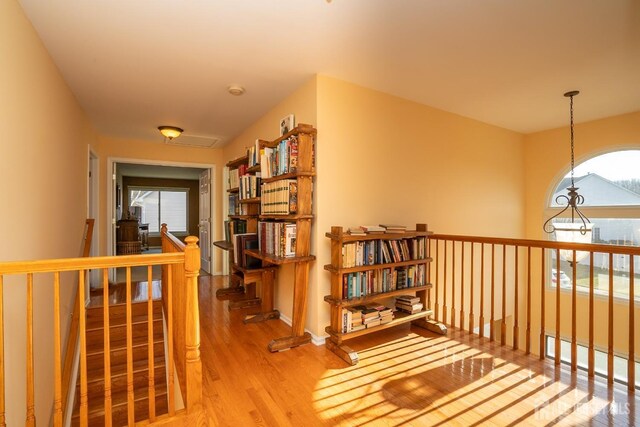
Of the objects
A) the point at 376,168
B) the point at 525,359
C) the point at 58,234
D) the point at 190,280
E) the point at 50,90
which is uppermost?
the point at 50,90

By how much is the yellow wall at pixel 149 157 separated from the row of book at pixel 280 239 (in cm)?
278

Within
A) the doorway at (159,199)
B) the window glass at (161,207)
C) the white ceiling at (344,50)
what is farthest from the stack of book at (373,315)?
the window glass at (161,207)

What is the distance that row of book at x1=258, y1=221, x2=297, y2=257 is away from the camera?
2.60 metres

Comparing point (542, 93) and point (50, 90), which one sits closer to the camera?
point (50, 90)

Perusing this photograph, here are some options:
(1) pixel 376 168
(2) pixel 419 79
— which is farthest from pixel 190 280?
(2) pixel 419 79

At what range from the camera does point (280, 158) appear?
2.76 m

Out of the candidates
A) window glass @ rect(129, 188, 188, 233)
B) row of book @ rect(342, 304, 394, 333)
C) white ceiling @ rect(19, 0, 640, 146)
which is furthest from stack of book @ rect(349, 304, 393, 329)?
window glass @ rect(129, 188, 188, 233)

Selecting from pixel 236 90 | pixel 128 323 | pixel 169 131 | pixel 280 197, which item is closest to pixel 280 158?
pixel 280 197

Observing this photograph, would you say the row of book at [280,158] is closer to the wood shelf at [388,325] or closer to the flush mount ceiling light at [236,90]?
the flush mount ceiling light at [236,90]

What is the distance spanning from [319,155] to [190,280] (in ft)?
5.07

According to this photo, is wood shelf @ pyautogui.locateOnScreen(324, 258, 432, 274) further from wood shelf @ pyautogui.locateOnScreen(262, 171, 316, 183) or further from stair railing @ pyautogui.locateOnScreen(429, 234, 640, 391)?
wood shelf @ pyautogui.locateOnScreen(262, 171, 316, 183)

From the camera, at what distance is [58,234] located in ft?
8.33

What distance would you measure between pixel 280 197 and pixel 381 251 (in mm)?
1058

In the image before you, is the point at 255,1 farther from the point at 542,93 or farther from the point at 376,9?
the point at 542,93
